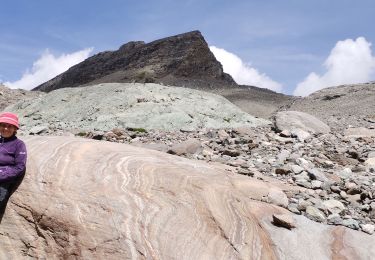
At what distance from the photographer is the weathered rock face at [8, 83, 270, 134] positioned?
14570 millimetres

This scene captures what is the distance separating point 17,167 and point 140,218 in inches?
67.4

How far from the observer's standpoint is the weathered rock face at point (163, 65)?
39969mm

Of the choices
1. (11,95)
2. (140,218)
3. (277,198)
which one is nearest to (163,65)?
(11,95)

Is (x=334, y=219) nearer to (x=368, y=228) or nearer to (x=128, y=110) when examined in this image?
(x=368, y=228)

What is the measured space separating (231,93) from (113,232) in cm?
3130

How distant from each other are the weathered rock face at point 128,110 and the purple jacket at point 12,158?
8019mm

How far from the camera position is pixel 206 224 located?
5.81 m

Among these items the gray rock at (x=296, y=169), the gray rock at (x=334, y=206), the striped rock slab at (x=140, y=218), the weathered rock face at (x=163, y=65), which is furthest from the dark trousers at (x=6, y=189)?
the weathered rock face at (x=163, y=65)

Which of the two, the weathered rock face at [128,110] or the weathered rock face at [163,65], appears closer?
the weathered rock face at [128,110]

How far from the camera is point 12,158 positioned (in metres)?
6.04

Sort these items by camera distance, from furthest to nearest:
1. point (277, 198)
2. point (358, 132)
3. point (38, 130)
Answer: point (358, 132)
point (38, 130)
point (277, 198)

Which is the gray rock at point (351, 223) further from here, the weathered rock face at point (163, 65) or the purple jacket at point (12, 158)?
the weathered rock face at point (163, 65)

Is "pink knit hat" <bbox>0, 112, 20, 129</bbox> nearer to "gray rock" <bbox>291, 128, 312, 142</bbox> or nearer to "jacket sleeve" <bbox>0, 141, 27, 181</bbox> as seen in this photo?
"jacket sleeve" <bbox>0, 141, 27, 181</bbox>

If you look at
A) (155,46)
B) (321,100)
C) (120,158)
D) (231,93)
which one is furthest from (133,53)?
(120,158)
